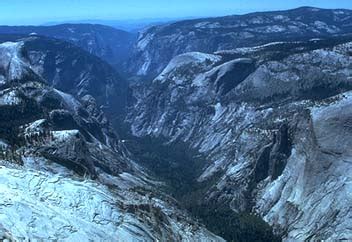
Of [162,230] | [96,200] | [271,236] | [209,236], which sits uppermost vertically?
[96,200]

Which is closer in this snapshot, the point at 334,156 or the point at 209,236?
the point at 209,236

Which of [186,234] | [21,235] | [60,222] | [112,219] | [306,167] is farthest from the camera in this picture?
[306,167]

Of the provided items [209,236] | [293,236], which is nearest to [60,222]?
[209,236]

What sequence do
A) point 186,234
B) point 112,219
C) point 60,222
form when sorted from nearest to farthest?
point 60,222
point 112,219
point 186,234

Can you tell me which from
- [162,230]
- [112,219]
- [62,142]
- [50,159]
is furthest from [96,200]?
[62,142]

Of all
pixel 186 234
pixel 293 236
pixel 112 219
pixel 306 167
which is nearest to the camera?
pixel 112 219

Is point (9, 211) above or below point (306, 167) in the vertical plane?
above

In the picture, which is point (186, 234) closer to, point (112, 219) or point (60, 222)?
point (112, 219)

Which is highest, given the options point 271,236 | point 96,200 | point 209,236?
point 96,200

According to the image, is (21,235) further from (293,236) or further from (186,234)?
(293,236)
